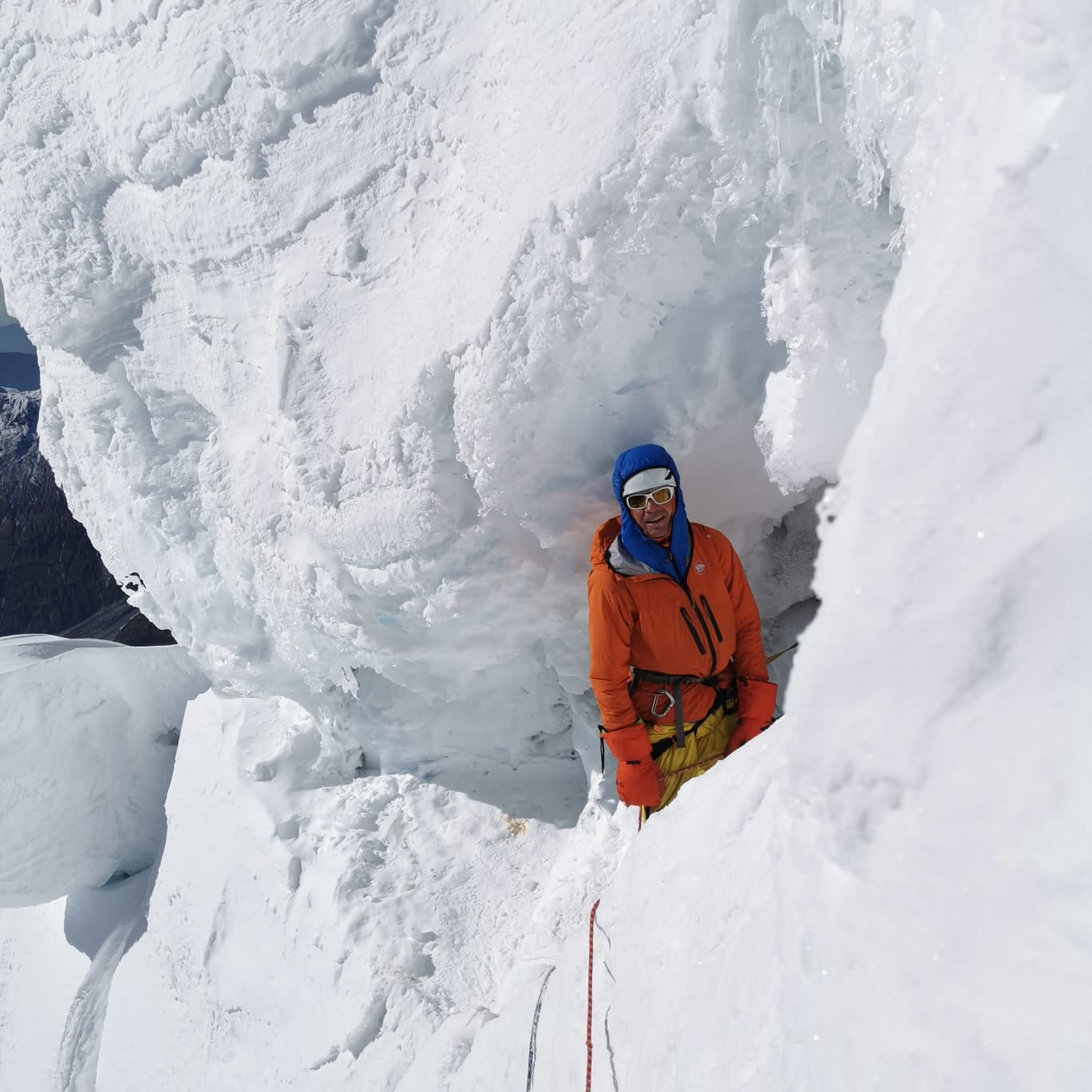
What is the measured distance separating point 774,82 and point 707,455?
962 mm

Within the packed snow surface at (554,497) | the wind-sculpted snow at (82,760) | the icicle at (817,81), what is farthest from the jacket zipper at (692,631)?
the wind-sculpted snow at (82,760)

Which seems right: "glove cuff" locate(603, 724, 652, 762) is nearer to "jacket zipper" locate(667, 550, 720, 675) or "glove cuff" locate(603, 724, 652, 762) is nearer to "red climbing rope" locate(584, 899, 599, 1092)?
"jacket zipper" locate(667, 550, 720, 675)

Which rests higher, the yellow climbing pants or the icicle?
the icicle

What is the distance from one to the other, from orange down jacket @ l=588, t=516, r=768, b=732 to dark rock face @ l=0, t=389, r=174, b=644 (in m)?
15.6

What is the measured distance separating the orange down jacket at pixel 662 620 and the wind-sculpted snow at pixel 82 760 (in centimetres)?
342

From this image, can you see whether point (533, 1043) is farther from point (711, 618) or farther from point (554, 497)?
point (554, 497)

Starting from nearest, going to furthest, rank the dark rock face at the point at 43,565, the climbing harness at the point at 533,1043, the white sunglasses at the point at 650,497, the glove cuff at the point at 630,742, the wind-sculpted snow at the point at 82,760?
the climbing harness at the point at 533,1043
the white sunglasses at the point at 650,497
the glove cuff at the point at 630,742
the wind-sculpted snow at the point at 82,760
the dark rock face at the point at 43,565

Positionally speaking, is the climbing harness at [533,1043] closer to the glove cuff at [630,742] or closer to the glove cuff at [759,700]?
the glove cuff at [630,742]

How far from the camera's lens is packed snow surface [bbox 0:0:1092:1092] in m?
0.64

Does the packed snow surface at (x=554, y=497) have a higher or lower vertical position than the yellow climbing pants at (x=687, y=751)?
higher

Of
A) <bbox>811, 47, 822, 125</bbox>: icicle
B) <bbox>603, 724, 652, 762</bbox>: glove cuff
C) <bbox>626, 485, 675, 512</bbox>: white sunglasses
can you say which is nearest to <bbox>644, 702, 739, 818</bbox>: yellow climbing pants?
<bbox>603, 724, 652, 762</bbox>: glove cuff

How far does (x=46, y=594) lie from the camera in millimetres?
15859

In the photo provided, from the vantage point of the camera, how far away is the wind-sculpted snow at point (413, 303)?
68.6 inches

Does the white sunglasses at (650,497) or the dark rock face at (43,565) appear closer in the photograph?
the white sunglasses at (650,497)
